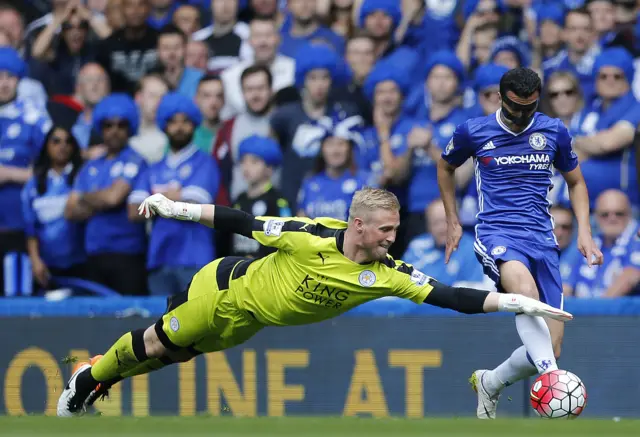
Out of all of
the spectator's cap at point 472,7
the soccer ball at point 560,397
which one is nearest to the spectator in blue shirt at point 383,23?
the spectator's cap at point 472,7

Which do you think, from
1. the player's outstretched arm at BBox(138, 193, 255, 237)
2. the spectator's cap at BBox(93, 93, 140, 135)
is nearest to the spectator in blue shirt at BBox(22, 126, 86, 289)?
the spectator's cap at BBox(93, 93, 140, 135)

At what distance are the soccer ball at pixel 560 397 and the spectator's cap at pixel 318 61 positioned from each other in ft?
15.8

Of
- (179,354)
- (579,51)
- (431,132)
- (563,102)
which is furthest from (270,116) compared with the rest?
(179,354)

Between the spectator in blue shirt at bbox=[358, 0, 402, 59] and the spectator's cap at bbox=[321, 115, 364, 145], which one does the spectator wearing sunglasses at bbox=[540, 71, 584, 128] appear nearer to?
the spectator in blue shirt at bbox=[358, 0, 402, 59]

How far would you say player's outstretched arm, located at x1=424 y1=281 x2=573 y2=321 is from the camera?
6.39 metres

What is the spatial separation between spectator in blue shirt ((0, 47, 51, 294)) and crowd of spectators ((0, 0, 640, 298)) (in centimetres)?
2

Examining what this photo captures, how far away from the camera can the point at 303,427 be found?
595 centimetres

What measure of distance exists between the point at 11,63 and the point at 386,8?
4.00 m

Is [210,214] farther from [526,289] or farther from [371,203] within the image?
[526,289]

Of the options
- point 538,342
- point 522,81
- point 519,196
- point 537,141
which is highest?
point 522,81

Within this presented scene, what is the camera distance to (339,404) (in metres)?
9.86

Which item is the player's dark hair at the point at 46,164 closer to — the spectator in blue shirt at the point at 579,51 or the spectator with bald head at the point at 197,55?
the spectator with bald head at the point at 197,55

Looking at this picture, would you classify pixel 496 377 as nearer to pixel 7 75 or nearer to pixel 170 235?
pixel 170 235

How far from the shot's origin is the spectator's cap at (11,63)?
11.9 m
